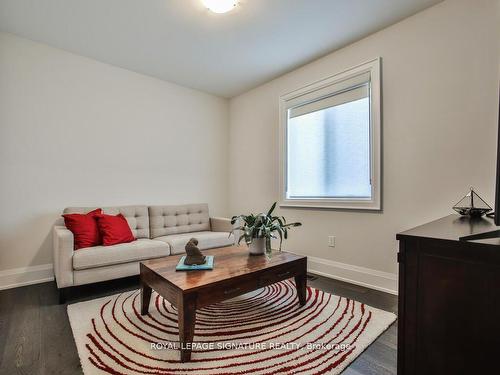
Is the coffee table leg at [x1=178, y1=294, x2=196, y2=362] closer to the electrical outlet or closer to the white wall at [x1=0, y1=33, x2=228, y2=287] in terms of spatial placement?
the electrical outlet

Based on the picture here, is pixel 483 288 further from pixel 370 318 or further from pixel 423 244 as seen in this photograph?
pixel 370 318

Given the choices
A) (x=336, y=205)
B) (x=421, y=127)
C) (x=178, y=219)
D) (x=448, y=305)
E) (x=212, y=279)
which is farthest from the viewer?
(x=178, y=219)

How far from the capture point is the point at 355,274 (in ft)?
9.06

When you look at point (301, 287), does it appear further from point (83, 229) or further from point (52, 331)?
point (83, 229)

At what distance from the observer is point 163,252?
2791mm

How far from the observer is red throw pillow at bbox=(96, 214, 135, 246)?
261 cm

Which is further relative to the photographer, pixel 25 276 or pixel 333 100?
pixel 333 100

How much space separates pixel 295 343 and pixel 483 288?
109 cm

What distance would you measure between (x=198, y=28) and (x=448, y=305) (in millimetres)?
2817

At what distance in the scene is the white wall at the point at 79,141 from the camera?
269cm

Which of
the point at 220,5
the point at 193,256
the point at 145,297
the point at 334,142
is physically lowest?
the point at 145,297

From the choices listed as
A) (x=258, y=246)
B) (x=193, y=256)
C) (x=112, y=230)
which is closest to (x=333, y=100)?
(x=258, y=246)

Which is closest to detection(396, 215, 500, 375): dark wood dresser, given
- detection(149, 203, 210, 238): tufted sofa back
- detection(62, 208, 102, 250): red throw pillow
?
detection(62, 208, 102, 250): red throw pillow

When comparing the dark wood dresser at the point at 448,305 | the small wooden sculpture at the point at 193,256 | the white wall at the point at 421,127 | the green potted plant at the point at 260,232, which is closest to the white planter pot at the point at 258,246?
the green potted plant at the point at 260,232
